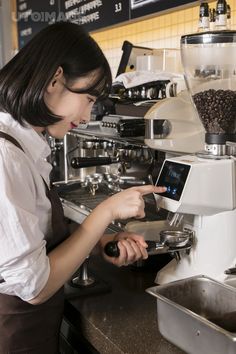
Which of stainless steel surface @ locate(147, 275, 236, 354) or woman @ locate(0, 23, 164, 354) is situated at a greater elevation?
woman @ locate(0, 23, 164, 354)

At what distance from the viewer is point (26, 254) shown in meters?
0.79

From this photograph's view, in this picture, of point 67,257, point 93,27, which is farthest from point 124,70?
point 67,257

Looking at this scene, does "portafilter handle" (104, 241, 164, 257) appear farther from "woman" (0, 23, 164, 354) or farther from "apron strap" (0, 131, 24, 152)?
"apron strap" (0, 131, 24, 152)

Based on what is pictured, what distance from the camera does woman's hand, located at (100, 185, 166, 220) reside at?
953 millimetres

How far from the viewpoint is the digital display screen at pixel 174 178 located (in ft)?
3.05

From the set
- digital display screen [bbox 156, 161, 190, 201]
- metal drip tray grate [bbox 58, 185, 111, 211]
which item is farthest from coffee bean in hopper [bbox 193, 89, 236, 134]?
metal drip tray grate [bbox 58, 185, 111, 211]

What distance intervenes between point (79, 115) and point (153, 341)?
463 millimetres

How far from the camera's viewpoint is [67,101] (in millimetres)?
934

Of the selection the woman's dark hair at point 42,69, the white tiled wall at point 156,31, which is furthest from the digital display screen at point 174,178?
the white tiled wall at point 156,31

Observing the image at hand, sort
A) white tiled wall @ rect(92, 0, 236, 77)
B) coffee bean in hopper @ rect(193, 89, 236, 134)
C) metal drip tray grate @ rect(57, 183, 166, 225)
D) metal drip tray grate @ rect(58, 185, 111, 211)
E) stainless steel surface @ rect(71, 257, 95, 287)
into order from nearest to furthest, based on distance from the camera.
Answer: coffee bean in hopper @ rect(193, 89, 236, 134) < stainless steel surface @ rect(71, 257, 95, 287) < metal drip tray grate @ rect(57, 183, 166, 225) < metal drip tray grate @ rect(58, 185, 111, 211) < white tiled wall @ rect(92, 0, 236, 77)

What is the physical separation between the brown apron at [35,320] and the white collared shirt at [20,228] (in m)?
0.06

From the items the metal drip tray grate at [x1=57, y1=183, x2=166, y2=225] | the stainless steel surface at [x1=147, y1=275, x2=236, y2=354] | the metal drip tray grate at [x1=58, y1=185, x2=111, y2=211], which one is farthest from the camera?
the metal drip tray grate at [x1=58, y1=185, x2=111, y2=211]

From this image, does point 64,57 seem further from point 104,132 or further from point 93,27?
point 93,27

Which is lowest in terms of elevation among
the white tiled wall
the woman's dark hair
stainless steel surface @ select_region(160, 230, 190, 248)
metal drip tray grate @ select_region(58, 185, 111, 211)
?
metal drip tray grate @ select_region(58, 185, 111, 211)
